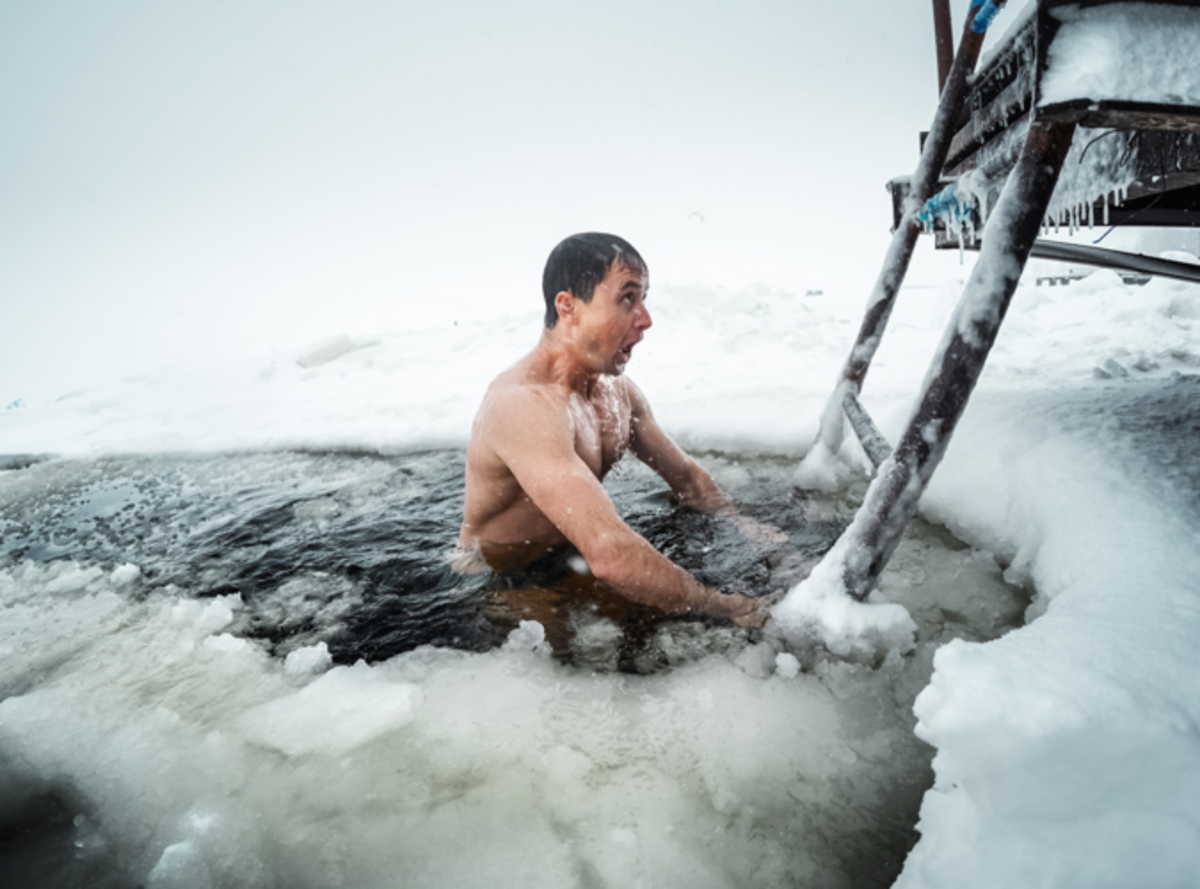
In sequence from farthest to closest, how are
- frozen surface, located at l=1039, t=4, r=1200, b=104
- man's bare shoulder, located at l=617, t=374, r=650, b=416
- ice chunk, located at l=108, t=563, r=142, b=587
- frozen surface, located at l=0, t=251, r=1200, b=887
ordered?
man's bare shoulder, located at l=617, t=374, r=650, b=416 → ice chunk, located at l=108, t=563, r=142, b=587 → frozen surface, located at l=1039, t=4, r=1200, b=104 → frozen surface, located at l=0, t=251, r=1200, b=887

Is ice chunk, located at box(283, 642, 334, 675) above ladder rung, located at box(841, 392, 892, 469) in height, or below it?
below

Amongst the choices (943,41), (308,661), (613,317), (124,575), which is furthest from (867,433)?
(124,575)

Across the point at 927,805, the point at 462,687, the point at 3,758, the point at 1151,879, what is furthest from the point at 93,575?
the point at 1151,879

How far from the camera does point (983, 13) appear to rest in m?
1.73

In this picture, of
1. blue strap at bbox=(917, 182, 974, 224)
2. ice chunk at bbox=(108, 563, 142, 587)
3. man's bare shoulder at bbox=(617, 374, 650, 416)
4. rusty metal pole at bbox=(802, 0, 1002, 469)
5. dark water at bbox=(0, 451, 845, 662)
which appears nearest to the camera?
blue strap at bbox=(917, 182, 974, 224)

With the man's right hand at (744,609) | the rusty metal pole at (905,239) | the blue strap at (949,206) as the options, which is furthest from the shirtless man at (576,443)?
the blue strap at (949,206)

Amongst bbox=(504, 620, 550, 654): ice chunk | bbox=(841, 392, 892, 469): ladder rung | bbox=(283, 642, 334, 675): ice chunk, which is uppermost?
bbox=(841, 392, 892, 469): ladder rung

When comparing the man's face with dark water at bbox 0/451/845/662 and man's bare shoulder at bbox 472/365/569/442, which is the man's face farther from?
dark water at bbox 0/451/845/662

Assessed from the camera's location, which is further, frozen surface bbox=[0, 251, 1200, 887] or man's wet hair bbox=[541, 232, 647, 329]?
man's wet hair bbox=[541, 232, 647, 329]

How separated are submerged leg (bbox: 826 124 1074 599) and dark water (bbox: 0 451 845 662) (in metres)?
0.72

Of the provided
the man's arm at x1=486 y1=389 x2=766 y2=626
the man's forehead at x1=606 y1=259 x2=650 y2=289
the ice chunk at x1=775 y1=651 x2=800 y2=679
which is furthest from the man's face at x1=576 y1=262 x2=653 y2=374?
the ice chunk at x1=775 y1=651 x2=800 y2=679

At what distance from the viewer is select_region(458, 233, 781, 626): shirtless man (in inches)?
68.5

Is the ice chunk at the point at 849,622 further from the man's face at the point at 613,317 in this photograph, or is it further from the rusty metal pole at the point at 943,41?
the rusty metal pole at the point at 943,41

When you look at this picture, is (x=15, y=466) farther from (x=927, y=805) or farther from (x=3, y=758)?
(x=927, y=805)
